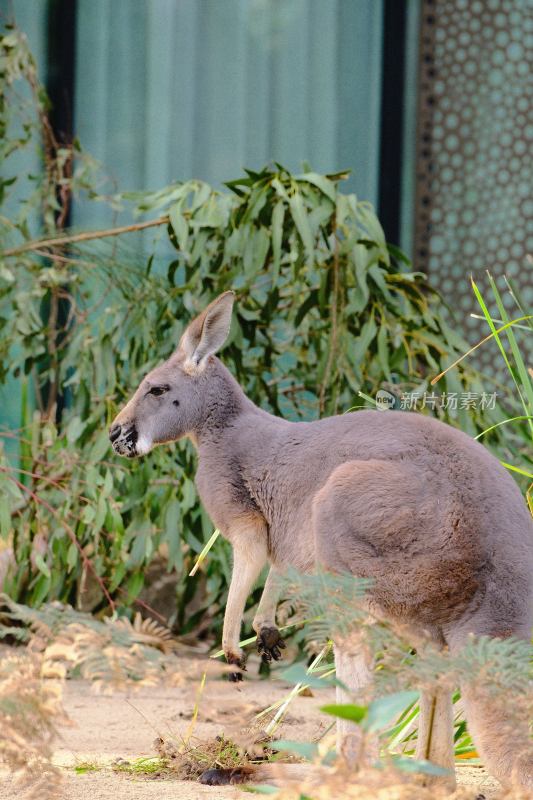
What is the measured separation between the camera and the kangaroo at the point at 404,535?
84.7 inches

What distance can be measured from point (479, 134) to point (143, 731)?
3996 mm

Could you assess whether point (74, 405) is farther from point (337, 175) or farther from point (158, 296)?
point (337, 175)

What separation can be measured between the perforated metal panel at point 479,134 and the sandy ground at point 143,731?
9.13 ft

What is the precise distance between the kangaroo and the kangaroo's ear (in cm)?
32

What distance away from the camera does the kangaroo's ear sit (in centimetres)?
277

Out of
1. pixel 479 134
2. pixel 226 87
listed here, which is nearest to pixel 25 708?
pixel 226 87

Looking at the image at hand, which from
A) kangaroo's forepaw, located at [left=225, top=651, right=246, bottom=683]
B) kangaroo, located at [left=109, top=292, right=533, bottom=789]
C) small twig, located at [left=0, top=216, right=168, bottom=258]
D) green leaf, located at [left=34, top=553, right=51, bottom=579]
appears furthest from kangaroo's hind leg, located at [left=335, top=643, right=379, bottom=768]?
small twig, located at [left=0, top=216, right=168, bottom=258]

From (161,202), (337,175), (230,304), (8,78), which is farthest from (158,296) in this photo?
Answer: (230,304)

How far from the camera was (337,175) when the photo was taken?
4398 mm

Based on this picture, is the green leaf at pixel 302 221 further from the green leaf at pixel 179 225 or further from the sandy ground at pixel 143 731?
the sandy ground at pixel 143 731

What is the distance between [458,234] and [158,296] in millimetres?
Result: 2414

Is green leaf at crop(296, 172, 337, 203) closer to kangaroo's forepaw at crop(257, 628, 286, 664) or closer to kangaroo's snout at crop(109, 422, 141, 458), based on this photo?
kangaroo's snout at crop(109, 422, 141, 458)

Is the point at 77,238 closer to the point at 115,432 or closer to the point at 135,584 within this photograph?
the point at 135,584

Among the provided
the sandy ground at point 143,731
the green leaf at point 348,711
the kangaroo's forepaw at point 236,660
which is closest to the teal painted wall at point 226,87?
the sandy ground at point 143,731
